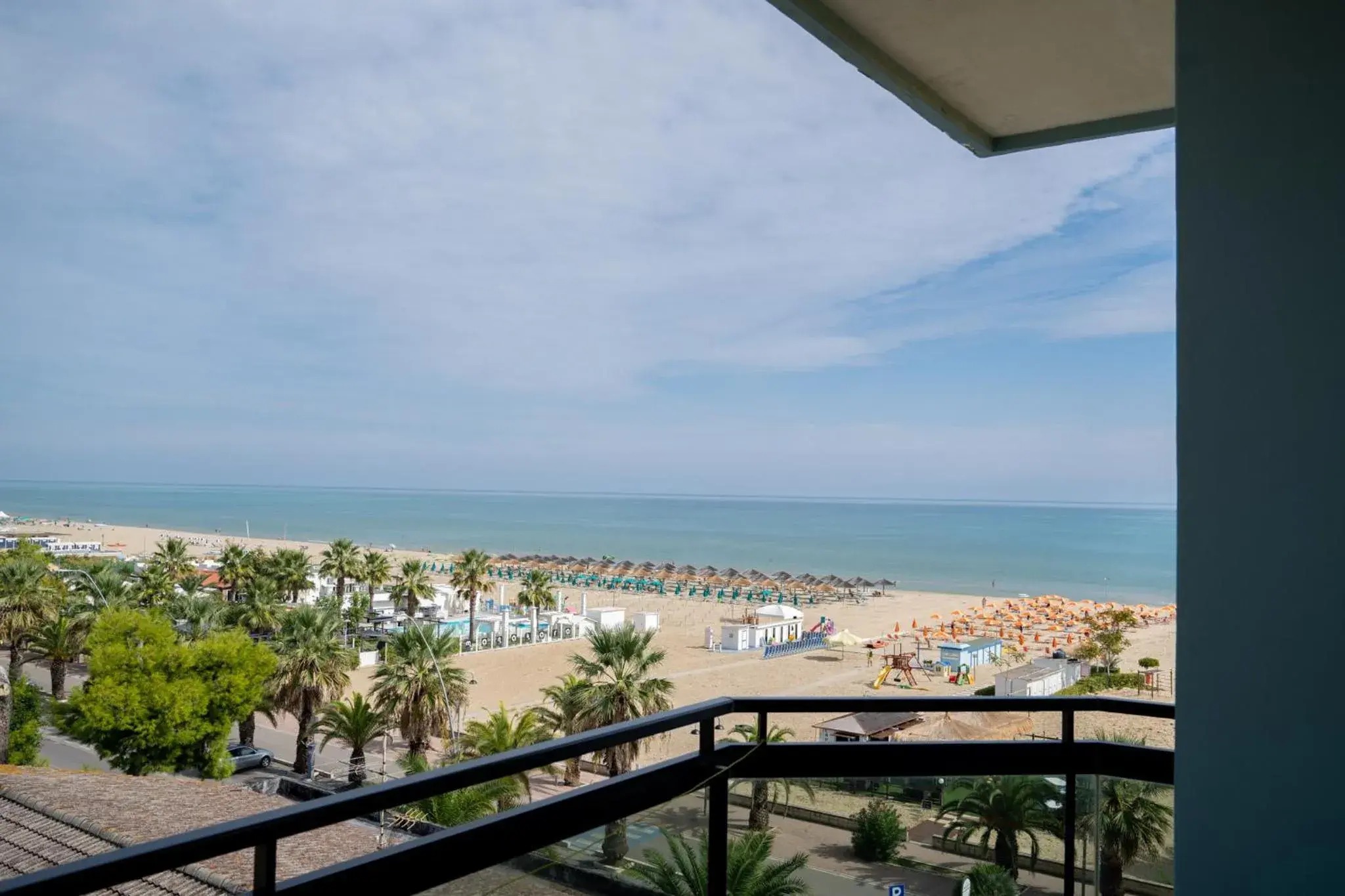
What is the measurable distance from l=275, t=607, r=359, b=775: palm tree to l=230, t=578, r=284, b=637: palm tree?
11.6 ft

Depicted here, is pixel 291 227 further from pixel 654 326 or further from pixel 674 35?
pixel 674 35

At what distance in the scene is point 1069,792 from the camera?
212cm

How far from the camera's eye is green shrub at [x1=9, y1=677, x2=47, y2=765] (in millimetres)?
15414

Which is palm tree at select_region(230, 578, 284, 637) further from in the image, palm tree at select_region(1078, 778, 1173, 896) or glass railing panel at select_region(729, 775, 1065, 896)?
palm tree at select_region(1078, 778, 1173, 896)

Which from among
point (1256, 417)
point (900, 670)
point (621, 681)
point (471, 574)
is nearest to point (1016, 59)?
point (1256, 417)

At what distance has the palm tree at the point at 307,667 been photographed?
17281 millimetres

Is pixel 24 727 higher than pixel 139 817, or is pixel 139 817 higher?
pixel 139 817

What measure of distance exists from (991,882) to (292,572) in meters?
27.0

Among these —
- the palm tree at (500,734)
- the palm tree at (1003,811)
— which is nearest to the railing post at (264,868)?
the palm tree at (1003,811)

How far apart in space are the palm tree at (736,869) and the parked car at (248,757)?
18221 mm

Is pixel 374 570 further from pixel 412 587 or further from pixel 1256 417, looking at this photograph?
pixel 1256 417

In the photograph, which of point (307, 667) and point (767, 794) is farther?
point (307, 667)

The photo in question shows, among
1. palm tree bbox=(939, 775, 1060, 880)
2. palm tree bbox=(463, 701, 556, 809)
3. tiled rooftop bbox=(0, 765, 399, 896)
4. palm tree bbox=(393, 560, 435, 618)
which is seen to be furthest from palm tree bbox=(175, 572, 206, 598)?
palm tree bbox=(939, 775, 1060, 880)

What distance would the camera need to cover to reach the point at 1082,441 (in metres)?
64.6
